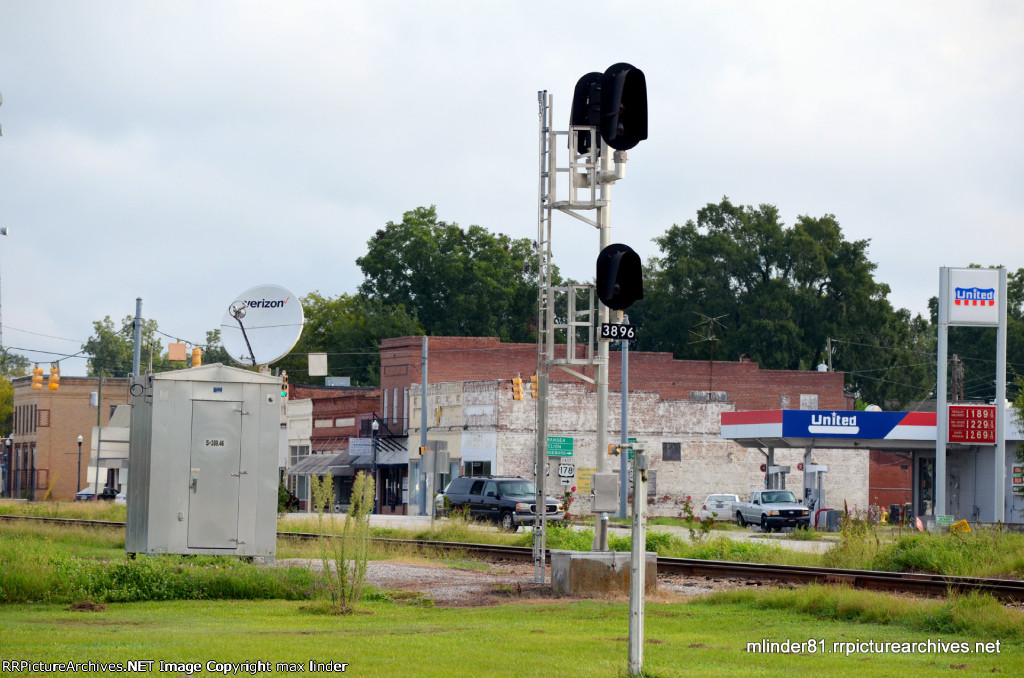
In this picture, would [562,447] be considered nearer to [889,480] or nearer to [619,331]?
[619,331]

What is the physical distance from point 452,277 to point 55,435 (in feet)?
115

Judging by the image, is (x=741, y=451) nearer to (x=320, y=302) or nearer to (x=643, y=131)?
(x=320, y=302)

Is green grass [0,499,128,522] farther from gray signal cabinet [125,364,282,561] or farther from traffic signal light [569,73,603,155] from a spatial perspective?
traffic signal light [569,73,603,155]

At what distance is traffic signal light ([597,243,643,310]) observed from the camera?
34.2 feet

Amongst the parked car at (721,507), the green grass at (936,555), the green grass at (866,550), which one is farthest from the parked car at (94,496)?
the green grass at (936,555)

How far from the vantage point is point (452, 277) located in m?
105

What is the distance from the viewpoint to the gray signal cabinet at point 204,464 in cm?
1938

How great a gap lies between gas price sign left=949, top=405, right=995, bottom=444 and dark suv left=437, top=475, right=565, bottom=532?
1571 centimetres

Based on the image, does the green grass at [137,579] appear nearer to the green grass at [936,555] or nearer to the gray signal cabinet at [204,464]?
the gray signal cabinet at [204,464]

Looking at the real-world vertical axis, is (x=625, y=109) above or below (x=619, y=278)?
above

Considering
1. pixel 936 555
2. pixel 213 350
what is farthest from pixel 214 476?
pixel 213 350

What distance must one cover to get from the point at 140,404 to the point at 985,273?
105ft

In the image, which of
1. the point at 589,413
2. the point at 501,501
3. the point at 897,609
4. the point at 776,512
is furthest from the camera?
the point at 589,413

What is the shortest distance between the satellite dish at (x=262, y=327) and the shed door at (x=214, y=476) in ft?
22.3
